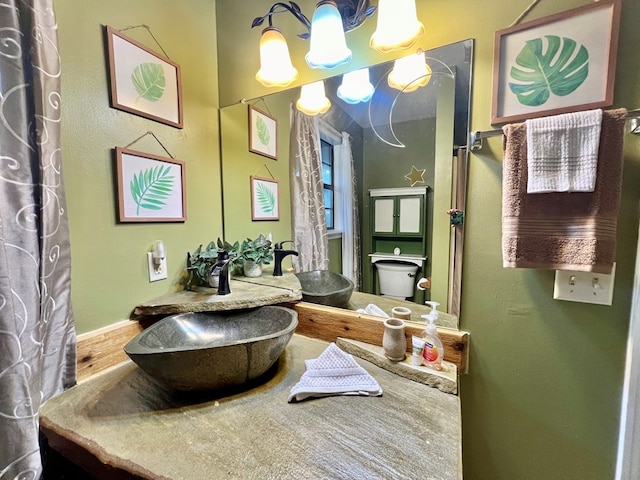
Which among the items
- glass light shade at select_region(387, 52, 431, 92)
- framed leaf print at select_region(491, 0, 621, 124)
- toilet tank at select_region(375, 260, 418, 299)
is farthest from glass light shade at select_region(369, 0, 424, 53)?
toilet tank at select_region(375, 260, 418, 299)

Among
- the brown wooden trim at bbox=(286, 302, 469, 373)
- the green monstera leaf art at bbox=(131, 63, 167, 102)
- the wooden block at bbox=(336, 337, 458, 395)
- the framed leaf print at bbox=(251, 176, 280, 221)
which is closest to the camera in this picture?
the wooden block at bbox=(336, 337, 458, 395)

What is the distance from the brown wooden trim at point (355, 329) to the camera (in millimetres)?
834

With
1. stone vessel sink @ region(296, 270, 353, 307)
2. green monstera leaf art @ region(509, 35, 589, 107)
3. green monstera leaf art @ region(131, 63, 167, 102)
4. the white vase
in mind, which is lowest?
stone vessel sink @ region(296, 270, 353, 307)

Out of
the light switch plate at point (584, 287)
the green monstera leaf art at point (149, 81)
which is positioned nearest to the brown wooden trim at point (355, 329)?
the light switch plate at point (584, 287)

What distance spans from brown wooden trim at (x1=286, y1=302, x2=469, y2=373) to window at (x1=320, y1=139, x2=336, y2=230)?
0.39m

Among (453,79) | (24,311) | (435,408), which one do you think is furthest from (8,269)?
(453,79)

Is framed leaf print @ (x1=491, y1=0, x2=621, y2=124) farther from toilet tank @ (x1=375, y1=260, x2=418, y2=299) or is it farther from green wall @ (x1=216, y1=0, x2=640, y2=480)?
toilet tank @ (x1=375, y1=260, x2=418, y2=299)

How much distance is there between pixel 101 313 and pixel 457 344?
1.14 m

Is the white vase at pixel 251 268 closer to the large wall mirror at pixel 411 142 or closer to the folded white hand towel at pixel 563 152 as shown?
the large wall mirror at pixel 411 142

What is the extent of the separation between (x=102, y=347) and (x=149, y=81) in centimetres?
93

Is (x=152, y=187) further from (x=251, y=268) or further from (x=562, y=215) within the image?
(x=562, y=215)

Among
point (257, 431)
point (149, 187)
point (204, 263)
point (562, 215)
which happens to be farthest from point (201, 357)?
point (562, 215)

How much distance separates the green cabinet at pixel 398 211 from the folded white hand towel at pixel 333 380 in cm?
51

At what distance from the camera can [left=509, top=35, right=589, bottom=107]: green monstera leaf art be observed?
2.25 feet
